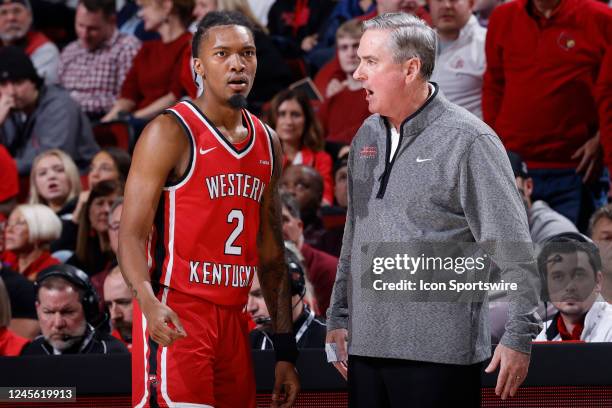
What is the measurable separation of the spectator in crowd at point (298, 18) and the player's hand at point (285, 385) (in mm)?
Answer: 5471

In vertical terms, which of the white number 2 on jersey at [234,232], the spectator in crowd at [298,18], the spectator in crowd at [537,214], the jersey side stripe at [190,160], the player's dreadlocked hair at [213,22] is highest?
the player's dreadlocked hair at [213,22]

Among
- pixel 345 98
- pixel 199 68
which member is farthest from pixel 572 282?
pixel 345 98

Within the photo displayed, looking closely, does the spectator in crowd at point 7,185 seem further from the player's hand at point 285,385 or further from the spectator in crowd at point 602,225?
the player's hand at point 285,385

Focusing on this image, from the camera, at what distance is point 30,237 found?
6.38 m

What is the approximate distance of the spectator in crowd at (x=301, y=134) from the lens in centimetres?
694

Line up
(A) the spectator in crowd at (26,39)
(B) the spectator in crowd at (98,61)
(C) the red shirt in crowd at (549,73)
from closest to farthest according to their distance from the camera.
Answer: (C) the red shirt in crowd at (549,73), (B) the spectator in crowd at (98,61), (A) the spectator in crowd at (26,39)

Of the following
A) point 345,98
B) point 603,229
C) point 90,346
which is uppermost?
point 345,98

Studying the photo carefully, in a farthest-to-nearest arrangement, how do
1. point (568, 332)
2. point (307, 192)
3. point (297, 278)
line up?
1. point (307, 192)
2. point (297, 278)
3. point (568, 332)

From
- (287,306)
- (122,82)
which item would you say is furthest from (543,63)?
(122,82)

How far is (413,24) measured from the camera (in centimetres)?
295

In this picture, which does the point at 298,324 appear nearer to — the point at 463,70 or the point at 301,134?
the point at 463,70

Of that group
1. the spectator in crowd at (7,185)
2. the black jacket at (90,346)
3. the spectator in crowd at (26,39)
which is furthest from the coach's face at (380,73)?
the spectator in crowd at (26,39)

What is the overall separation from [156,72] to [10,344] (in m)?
3.63

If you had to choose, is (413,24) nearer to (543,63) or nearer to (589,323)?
(589,323)
